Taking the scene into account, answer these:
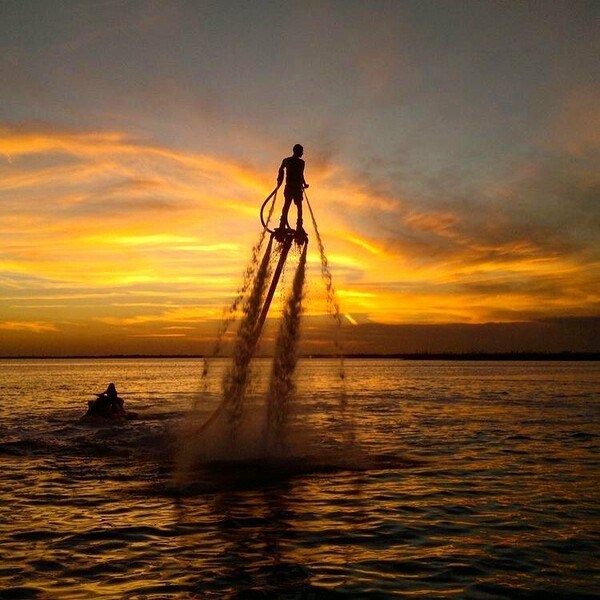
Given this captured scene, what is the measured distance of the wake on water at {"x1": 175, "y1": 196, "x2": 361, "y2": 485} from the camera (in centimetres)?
1997

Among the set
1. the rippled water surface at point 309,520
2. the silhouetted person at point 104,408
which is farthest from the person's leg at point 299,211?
the silhouetted person at point 104,408

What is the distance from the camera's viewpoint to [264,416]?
78.3 ft

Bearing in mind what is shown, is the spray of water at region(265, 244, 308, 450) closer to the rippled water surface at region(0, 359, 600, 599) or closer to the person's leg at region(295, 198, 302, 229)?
the person's leg at region(295, 198, 302, 229)

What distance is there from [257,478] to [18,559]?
811 centimetres

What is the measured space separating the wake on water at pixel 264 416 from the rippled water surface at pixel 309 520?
0.28m

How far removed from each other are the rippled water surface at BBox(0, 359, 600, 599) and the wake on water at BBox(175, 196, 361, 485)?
282mm

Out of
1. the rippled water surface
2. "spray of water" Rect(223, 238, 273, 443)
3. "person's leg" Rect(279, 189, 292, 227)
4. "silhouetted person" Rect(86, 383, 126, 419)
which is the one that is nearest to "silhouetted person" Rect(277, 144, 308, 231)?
"person's leg" Rect(279, 189, 292, 227)

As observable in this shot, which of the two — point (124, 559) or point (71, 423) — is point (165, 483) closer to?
point (124, 559)

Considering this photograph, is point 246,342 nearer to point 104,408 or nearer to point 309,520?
point 309,520

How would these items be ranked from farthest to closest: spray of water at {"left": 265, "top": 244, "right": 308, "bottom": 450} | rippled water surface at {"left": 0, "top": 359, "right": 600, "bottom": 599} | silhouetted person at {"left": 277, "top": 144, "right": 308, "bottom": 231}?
spray of water at {"left": 265, "top": 244, "right": 308, "bottom": 450}, silhouetted person at {"left": 277, "top": 144, "right": 308, "bottom": 231}, rippled water surface at {"left": 0, "top": 359, "right": 600, "bottom": 599}

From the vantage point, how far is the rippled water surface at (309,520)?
998cm

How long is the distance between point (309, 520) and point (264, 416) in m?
10.4

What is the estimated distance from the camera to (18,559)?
10.9 m

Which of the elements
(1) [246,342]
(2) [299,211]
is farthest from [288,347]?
(2) [299,211]
